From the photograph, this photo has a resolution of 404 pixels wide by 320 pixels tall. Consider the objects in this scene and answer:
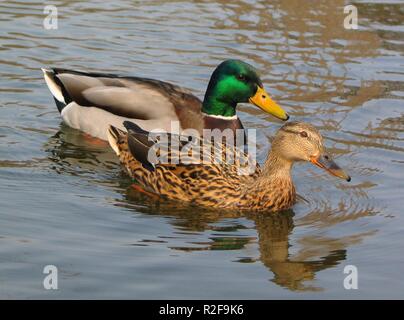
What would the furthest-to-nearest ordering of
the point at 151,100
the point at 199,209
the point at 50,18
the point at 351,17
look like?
the point at 351,17 → the point at 50,18 → the point at 151,100 → the point at 199,209

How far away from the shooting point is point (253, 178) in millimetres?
9664

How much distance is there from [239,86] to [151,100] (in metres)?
0.99

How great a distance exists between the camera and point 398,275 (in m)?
7.80

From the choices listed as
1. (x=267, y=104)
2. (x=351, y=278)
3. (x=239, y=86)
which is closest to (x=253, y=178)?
(x=267, y=104)

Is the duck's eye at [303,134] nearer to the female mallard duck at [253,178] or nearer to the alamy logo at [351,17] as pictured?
the female mallard duck at [253,178]

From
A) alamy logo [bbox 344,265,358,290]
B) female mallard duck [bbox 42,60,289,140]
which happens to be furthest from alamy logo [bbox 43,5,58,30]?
alamy logo [bbox 344,265,358,290]

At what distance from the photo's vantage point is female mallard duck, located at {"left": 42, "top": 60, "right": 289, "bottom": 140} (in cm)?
1108

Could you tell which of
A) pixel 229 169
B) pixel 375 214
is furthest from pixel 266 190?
pixel 375 214

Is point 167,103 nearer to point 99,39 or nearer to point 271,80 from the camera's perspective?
point 271,80

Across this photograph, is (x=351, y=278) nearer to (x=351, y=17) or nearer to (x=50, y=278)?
(x=50, y=278)

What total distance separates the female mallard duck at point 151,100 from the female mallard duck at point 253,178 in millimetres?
1364

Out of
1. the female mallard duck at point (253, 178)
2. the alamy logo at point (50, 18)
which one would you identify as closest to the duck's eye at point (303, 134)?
the female mallard duck at point (253, 178)

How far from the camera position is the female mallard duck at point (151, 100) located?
11078 millimetres

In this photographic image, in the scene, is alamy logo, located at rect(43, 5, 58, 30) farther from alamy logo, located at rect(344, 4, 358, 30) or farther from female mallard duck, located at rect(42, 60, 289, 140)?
alamy logo, located at rect(344, 4, 358, 30)
